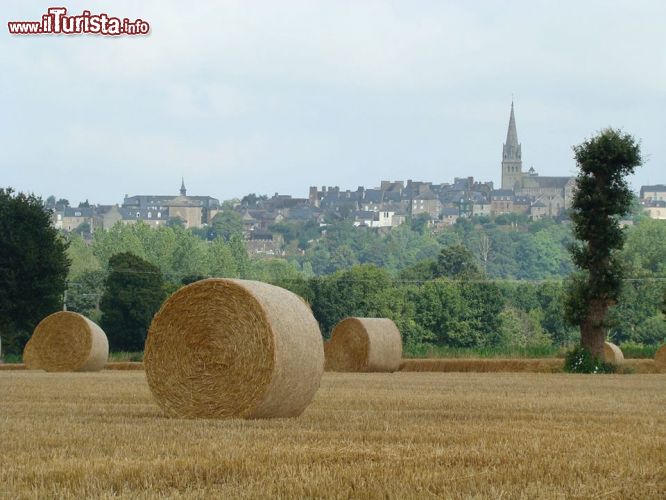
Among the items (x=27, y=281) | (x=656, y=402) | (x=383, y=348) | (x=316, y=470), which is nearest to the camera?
(x=316, y=470)

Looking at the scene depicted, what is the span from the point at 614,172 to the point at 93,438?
32982mm

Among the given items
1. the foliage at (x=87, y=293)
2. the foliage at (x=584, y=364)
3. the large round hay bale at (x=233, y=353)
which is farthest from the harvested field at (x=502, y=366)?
the foliage at (x=87, y=293)

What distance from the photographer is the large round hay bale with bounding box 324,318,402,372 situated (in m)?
45.0

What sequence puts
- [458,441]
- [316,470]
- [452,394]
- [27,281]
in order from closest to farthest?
[316,470] → [458,441] → [452,394] → [27,281]

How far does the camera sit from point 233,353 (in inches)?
782

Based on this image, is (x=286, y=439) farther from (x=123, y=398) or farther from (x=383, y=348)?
(x=383, y=348)

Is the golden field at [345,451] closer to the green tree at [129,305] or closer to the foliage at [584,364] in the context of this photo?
the foliage at [584,364]

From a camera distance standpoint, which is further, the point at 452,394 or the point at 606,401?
the point at 452,394

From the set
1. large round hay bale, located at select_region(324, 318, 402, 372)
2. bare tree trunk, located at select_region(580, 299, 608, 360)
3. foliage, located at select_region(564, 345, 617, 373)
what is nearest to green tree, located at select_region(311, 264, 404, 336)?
large round hay bale, located at select_region(324, 318, 402, 372)

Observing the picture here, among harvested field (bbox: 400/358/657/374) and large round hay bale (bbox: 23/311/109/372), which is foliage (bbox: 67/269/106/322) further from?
large round hay bale (bbox: 23/311/109/372)

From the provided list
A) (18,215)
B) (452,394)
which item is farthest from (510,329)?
(452,394)

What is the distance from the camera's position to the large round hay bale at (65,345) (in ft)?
142

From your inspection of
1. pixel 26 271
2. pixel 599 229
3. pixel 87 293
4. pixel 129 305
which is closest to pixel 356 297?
pixel 87 293

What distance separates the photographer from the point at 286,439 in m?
15.6
